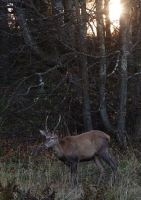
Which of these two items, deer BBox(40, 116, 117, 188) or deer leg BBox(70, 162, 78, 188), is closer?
deer leg BBox(70, 162, 78, 188)

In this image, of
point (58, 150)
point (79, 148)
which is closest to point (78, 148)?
point (79, 148)

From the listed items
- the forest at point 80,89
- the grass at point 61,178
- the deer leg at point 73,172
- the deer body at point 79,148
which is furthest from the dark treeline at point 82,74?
the deer leg at point 73,172

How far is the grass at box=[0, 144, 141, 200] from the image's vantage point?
7.78 meters

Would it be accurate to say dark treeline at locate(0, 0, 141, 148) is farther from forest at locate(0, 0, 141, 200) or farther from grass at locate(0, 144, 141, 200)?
grass at locate(0, 144, 141, 200)

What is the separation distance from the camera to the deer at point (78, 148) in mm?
10273

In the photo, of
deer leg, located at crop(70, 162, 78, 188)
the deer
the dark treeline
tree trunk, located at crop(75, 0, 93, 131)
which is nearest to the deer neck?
the deer

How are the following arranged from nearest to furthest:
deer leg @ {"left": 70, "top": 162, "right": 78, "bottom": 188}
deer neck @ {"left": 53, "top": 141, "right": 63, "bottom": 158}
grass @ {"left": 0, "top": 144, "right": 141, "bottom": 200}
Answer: grass @ {"left": 0, "top": 144, "right": 141, "bottom": 200} → deer leg @ {"left": 70, "top": 162, "right": 78, "bottom": 188} → deer neck @ {"left": 53, "top": 141, "right": 63, "bottom": 158}

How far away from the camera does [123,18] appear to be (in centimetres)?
1288

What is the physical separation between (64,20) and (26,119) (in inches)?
137

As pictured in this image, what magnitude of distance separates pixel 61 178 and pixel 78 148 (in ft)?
2.65

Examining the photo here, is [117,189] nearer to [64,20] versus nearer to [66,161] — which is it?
[66,161]

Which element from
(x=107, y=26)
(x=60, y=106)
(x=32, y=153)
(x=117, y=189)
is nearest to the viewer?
(x=117, y=189)

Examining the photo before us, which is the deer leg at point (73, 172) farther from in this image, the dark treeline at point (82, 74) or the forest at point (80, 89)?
the dark treeline at point (82, 74)

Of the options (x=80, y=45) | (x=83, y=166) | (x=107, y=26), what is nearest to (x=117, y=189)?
(x=83, y=166)
